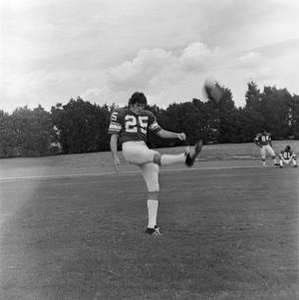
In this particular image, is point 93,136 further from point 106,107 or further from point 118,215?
point 118,215

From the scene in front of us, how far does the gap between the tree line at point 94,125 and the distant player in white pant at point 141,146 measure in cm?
1930

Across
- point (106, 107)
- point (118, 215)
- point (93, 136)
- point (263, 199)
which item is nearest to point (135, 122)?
point (118, 215)

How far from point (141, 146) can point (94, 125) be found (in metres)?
24.4

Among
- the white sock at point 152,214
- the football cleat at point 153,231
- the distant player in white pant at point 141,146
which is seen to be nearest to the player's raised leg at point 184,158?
the distant player in white pant at point 141,146

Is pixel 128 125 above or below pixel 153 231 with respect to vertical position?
above

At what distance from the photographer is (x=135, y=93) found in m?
7.11

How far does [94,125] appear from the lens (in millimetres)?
31188

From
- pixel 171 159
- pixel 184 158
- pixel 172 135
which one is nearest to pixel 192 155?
pixel 184 158

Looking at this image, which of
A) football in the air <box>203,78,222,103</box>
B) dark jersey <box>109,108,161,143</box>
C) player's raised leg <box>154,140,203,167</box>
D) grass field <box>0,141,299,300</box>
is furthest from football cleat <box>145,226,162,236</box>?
football in the air <box>203,78,222,103</box>

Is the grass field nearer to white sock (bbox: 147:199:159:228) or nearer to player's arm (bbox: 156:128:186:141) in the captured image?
white sock (bbox: 147:199:159:228)

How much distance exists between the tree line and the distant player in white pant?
19.3 m

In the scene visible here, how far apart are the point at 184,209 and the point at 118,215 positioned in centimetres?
145

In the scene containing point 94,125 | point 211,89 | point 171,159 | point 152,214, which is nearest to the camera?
point 211,89

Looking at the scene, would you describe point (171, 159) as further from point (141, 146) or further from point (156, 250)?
point (156, 250)
